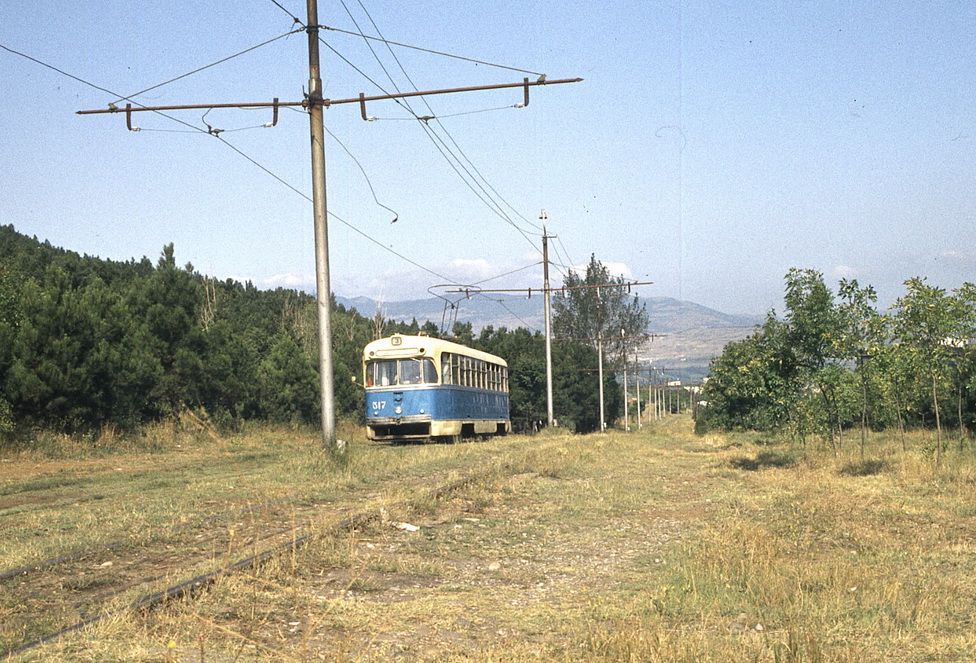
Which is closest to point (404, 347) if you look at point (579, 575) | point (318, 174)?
point (318, 174)

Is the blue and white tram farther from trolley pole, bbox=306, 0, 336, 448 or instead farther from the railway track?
the railway track

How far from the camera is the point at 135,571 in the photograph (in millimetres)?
7695

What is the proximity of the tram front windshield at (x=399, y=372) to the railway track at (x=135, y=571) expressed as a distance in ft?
52.5

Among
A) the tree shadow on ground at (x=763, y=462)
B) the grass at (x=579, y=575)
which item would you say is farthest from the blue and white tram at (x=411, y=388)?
the grass at (x=579, y=575)

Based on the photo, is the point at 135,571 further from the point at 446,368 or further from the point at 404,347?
the point at 446,368

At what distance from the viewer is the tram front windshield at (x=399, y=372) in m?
27.0

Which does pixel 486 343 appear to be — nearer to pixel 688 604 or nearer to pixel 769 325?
pixel 769 325

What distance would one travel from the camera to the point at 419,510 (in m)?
11.8

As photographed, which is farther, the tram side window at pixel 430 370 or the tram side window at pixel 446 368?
the tram side window at pixel 446 368

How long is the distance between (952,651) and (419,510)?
290 inches

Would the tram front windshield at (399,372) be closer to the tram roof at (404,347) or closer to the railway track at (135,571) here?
the tram roof at (404,347)

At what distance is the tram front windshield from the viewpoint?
27.0m

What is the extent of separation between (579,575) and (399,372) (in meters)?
19.6

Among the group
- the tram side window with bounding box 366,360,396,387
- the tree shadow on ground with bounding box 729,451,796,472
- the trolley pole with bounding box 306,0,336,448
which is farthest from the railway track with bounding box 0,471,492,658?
the tram side window with bounding box 366,360,396,387
